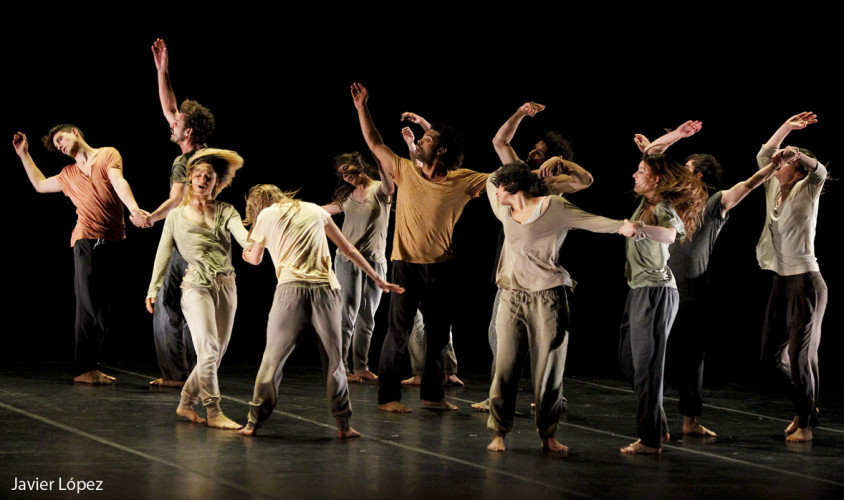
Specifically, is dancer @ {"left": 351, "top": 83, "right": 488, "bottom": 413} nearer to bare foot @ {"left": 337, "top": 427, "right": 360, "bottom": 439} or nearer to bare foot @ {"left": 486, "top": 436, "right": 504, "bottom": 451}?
bare foot @ {"left": 337, "top": 427, "right": 360, "bottom": 439}

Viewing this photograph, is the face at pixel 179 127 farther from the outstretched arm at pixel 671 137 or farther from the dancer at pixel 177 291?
the outstretched arm at pixel 671 137

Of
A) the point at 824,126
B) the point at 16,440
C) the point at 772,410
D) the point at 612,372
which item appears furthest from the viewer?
the point at 824,126

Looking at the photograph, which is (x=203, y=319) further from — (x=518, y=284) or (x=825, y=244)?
(x=825, y=244)

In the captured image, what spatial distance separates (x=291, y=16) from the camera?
8328 millimetres

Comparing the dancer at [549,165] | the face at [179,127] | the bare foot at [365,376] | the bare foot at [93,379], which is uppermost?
the face at [179,127]

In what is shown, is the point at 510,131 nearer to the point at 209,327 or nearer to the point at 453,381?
the point at 209,327

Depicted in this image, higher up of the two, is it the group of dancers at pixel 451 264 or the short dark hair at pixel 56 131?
the short dark hair at pixel 56 131

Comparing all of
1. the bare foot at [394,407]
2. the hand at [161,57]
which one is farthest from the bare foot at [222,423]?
the hand at [161,57]

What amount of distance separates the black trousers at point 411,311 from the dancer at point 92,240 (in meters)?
1.81

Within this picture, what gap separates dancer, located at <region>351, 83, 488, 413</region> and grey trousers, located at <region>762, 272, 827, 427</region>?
63.0 inches

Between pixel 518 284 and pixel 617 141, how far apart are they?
15.0ft

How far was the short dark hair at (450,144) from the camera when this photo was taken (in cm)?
553

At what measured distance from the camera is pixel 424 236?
5.50 meters

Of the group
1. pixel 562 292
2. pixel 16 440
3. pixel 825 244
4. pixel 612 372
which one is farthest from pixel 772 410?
pixel 16 440
